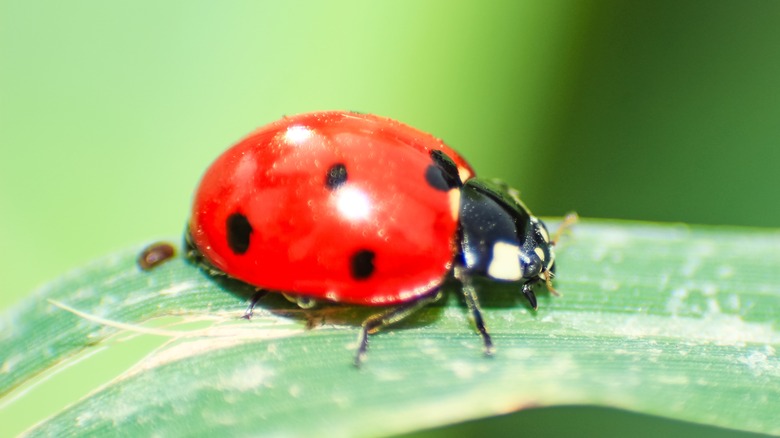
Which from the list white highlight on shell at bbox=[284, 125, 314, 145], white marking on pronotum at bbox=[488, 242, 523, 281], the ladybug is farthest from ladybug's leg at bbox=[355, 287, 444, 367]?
white highlight on shell at bbox=[284, 125, 314, 145]

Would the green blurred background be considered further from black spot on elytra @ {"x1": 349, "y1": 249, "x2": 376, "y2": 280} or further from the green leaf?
black spot on elytra @ {"x1": 349, "y1": 249, "x2": 376, "y2": 280}

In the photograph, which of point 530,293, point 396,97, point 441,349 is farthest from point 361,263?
point 396,97

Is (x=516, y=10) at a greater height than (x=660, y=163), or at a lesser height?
greater

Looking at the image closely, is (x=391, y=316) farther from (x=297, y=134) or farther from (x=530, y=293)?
(x=297, y=134)

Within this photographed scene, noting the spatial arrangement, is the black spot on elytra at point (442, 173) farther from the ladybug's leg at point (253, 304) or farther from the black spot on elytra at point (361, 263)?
the ladybug's leg at point (253, 304)

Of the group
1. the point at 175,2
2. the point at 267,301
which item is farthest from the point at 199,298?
the point at 175,2

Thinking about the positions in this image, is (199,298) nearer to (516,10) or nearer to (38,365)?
(38,365)

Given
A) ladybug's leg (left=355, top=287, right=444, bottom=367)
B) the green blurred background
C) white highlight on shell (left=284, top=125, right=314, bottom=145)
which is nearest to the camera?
ladybug's leg (left=355, top=287, right=444, bottom=367)
